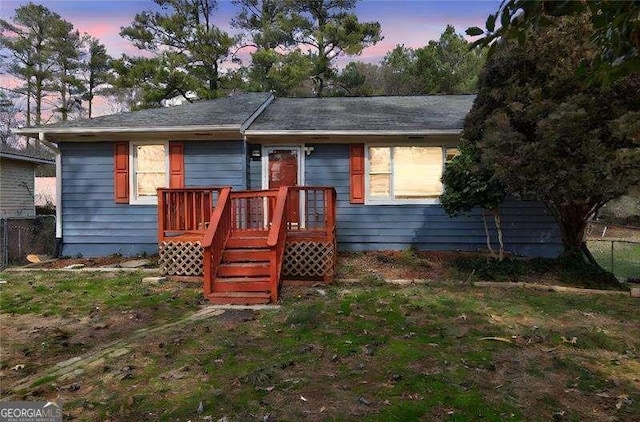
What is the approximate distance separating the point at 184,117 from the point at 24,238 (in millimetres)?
4770

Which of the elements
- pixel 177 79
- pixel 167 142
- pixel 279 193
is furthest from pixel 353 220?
pixel 177 79

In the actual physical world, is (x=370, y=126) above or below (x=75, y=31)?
below

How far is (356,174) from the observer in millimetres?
8867

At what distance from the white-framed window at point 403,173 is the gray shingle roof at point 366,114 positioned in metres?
0.54

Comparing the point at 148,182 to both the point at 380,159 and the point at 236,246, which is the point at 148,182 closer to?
the point at 236,246

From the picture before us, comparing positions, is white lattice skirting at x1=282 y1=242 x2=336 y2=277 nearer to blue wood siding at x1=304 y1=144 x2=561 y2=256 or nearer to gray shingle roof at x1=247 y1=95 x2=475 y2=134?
blue wood siding at x1=304 y1=144 x2=561 y2=256

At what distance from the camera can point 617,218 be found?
71.2ft

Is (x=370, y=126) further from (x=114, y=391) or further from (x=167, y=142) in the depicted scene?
(x=114, y=391)

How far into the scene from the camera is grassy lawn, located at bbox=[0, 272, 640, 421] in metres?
2.75

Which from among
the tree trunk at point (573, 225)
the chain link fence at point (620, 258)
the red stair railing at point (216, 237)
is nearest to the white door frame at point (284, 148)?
the red stair railing at point (216, 237)

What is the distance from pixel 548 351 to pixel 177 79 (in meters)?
18.4

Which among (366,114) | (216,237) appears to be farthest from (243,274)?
(366,114)

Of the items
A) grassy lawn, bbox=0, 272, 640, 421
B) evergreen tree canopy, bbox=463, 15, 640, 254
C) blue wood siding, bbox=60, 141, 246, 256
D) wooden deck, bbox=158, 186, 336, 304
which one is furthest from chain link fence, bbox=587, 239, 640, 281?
blue wood siding, bbox=60, 141, 246, 256

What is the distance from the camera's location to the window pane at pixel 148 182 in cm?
903
